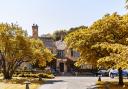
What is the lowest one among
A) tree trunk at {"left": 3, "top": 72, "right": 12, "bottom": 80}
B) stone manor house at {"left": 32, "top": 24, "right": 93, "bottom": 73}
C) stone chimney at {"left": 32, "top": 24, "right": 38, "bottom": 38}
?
tree trunk at {"left": 3, "top": 72, "right": 12, "bottom": 80}

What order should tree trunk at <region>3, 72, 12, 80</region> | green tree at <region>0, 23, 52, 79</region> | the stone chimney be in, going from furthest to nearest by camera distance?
the stone chimney < tree trunk at <region>3, 72, 12, 80</region> < green tree at <region>0, 23, 52, 79</region>

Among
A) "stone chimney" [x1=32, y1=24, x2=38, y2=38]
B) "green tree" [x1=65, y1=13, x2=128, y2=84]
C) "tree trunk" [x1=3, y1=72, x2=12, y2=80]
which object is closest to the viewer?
"green tree" [x1=65, y1=13, x2=128, y2=84]

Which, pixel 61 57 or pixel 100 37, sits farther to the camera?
pixel 61 57

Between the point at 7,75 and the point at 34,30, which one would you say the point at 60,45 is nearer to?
the point at 34,30

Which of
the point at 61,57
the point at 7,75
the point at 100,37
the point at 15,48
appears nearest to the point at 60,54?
the point at 61,57

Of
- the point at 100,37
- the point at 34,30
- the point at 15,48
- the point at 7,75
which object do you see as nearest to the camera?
the point at 100,37

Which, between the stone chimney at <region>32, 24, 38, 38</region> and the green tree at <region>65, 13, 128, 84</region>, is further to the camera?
the stone chimney at <region>32, 24, 38, 38</region>

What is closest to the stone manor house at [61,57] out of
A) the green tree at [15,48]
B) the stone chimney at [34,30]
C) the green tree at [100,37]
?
the stone chimney at [34,30]

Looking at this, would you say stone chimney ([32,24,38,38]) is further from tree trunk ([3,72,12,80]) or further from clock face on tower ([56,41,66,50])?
tree trunk ([3,72,12,80])

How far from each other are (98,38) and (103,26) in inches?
56.1

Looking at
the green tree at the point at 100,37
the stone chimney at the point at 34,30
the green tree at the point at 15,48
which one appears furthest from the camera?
the stone chimney at the point at 34,30

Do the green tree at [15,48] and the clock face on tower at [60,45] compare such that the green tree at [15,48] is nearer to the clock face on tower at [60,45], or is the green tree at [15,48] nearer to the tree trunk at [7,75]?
the tree trunk at [7,75]

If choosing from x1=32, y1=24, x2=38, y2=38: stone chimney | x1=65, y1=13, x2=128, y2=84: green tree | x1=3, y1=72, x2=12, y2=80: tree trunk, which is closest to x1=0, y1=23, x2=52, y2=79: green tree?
x1=3, y1=72, x2=12, y2=80: tree trunk

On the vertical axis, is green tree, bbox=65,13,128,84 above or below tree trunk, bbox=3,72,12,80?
above
